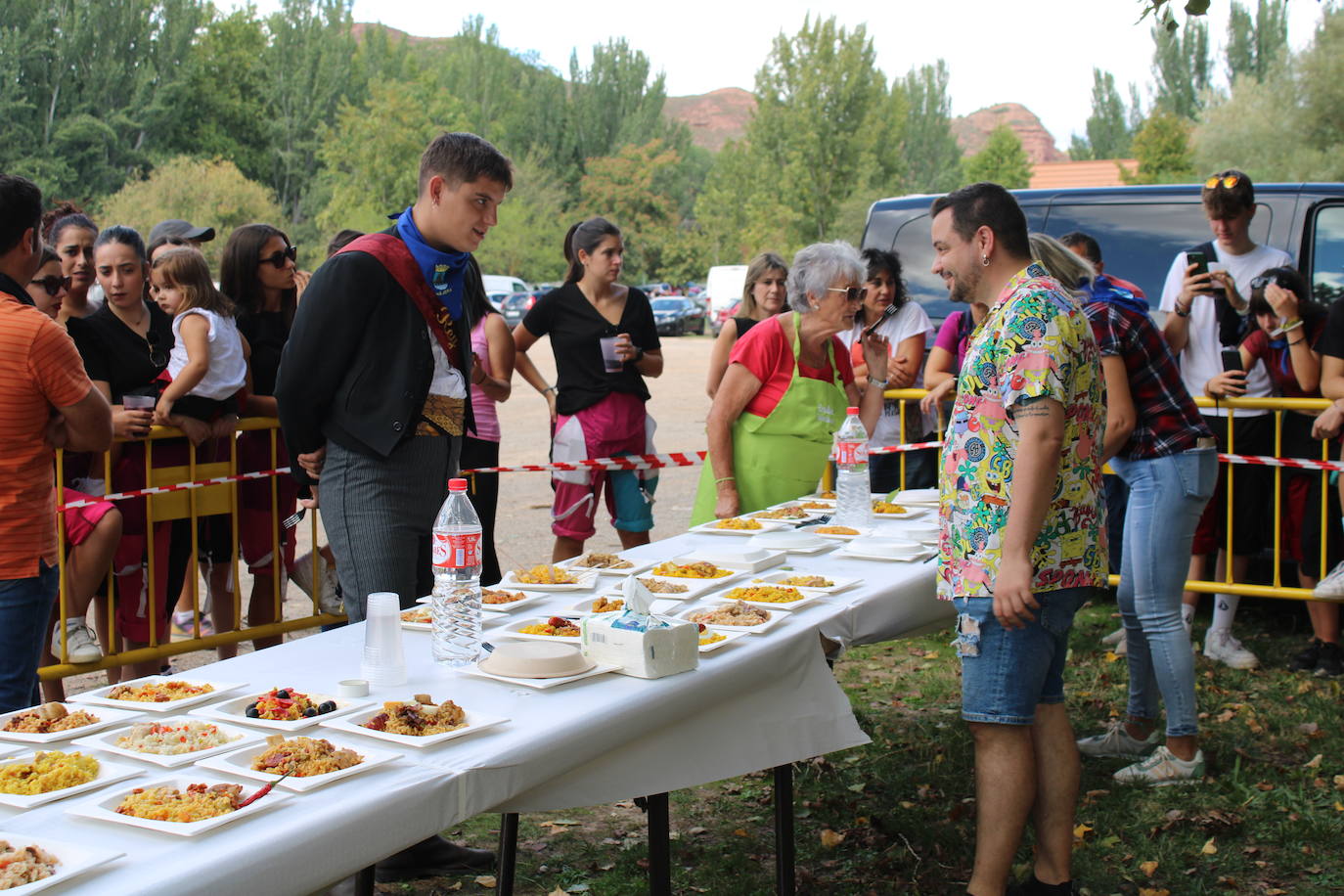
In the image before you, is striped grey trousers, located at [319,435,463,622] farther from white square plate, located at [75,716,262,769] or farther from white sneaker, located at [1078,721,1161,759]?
white sneaker, located at [1078,721,1161,759]

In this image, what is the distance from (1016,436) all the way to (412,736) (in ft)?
A: 5.38

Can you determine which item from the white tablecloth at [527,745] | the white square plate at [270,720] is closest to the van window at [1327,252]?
the white tablecloth at [527,745]

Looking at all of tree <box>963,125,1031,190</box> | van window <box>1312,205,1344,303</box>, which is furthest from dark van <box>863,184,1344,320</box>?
tree <box>963,125,1031,190</box>

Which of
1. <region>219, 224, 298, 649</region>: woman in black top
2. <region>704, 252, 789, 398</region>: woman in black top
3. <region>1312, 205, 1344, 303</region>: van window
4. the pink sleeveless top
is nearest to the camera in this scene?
<region>219, 224, 298, 649</region>: woman in black top

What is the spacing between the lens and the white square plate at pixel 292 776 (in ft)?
6.57

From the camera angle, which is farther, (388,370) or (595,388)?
(595,388)

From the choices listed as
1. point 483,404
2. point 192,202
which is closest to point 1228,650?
point 483,404

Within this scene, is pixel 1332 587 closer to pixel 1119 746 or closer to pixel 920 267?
pixel 1119 746

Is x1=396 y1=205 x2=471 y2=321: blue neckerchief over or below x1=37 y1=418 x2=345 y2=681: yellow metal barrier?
over

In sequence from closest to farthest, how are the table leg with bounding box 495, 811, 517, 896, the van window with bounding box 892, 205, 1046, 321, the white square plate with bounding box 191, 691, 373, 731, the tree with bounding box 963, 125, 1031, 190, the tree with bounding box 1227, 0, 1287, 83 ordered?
the white square plate with bounding box 191, 691, 373, 731 < the table leg with bounding box 495, 811, 517, 896 < the van window with bounding box 892, 205, 1046, 321 < the tree with bounding box 963, 125, 1031, 190 < the tree with bounding box 1227, 0, 1287, 83

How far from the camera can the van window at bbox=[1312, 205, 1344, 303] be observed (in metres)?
6.77

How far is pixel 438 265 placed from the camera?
3.68m

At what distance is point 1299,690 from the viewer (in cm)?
568

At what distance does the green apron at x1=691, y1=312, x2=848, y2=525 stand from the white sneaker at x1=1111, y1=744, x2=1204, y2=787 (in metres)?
1.68
